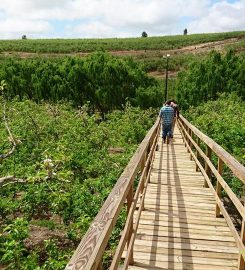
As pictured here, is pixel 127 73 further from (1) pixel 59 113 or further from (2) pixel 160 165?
(2) pixel 160 165

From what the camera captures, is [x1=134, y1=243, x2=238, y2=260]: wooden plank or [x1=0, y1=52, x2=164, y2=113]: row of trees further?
[x1=0, y1=52, x2=164, y2=113]: row of trees

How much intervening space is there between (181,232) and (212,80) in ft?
108

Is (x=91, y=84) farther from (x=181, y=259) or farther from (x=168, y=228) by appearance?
(x=181, y=259)

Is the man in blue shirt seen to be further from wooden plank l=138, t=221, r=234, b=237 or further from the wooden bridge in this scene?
wooden plank l=138, t=221, r=234, b=237

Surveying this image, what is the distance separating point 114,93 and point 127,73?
2.48 metres

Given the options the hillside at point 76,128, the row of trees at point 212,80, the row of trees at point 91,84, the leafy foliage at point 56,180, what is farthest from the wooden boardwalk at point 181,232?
the row of trees at point 212,80

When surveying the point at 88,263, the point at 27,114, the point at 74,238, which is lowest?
the point at 74,238

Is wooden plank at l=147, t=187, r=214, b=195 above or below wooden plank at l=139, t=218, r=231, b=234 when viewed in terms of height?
below

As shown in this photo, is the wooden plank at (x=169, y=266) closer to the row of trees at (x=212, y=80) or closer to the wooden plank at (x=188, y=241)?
the wooden plank at (x=188, y=241)

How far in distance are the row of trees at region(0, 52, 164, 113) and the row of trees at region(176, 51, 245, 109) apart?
308cm

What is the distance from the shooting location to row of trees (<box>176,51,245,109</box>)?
3588cm

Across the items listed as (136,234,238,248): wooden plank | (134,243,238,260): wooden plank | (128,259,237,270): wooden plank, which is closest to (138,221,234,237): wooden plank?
(136,234,238,248): wooden plank

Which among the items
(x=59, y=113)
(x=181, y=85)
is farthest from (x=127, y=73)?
(x=59, y=113)

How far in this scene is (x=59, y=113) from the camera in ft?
76.8
